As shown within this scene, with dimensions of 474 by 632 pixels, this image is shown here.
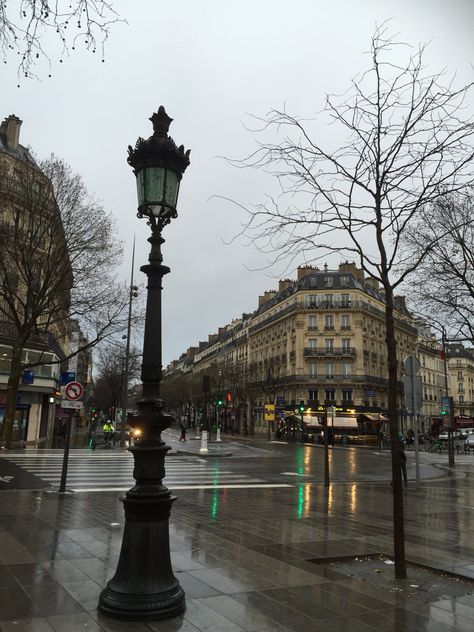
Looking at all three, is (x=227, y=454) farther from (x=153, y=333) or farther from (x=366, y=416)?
(x=366, y=416)

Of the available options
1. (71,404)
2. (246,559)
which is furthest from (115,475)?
(246,559)

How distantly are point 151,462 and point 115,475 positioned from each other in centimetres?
1286

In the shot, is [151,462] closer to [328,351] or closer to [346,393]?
[346,393]

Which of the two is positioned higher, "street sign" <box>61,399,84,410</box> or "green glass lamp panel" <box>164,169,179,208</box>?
"green glass lamp panel" <box>164,169,179,208</box>

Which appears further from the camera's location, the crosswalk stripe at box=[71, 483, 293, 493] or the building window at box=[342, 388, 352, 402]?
the building window at box=[342, 388, 352, 402]

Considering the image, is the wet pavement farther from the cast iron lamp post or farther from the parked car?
the parked car

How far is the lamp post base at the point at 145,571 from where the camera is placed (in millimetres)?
4148

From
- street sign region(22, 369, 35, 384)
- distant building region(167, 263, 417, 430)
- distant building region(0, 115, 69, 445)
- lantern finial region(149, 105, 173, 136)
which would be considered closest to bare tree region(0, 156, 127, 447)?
distant building region(0, 115, 69, 445)

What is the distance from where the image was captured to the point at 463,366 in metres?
117

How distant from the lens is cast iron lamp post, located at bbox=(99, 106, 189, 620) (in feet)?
13.9

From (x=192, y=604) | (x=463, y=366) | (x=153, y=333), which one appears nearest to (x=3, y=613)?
(x=192, y=604)

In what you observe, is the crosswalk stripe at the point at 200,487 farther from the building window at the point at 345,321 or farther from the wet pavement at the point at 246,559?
the building window at the point at 345,321

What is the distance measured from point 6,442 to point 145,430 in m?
23.6

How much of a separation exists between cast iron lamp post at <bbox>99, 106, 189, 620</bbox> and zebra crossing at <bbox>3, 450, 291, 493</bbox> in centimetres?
888
